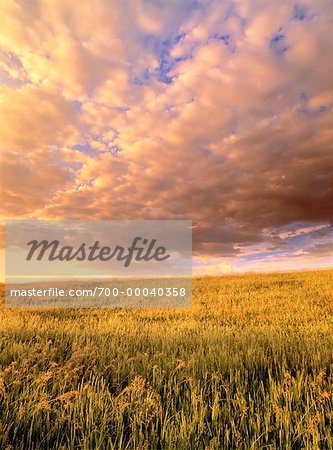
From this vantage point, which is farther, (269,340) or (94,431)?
(269,340)

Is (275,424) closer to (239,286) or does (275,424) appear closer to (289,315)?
(289,315)

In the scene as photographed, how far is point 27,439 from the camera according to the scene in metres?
3.24

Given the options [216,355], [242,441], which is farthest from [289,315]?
[242,441]

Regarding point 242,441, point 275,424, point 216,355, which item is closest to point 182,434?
point 242,441

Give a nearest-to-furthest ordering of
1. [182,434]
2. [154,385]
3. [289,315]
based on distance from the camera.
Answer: [182,434], [154,385], [289,315]

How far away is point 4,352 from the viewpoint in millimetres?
6277

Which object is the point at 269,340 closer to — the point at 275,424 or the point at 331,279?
the point at 275,424

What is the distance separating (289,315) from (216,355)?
27.6 feet

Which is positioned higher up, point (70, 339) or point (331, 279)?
point (331, 279)

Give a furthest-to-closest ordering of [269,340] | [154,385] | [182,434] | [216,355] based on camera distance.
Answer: [269,340], [216,355], [154,385], [182,434]

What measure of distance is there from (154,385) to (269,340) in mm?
3386

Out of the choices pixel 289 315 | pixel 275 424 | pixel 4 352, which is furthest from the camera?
pixel 289 315

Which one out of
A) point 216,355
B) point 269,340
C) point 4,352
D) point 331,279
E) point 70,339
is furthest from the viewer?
point 331,279

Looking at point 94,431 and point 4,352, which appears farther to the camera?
point 4,352
